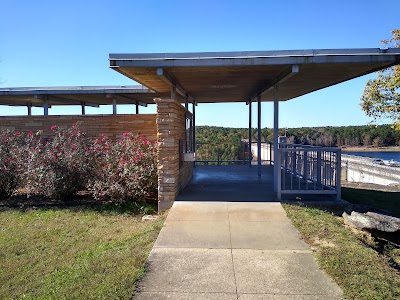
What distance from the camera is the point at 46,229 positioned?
5.61 meters

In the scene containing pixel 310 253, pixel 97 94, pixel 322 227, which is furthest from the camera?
pixel 97 94

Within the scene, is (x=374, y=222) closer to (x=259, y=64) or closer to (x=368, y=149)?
(x=259, y=64)

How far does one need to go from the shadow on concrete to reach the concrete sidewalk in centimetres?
86

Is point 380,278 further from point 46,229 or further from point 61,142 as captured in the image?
point 61,142

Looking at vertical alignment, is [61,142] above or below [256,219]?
above

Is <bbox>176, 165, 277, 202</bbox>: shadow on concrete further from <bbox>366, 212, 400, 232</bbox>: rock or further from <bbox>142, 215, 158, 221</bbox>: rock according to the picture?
<bbox>366, 212, 400, 232</bbox>: rock

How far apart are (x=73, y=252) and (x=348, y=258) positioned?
3632mm

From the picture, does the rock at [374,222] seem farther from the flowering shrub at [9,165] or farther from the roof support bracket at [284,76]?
the flowering shrub at [9,165]

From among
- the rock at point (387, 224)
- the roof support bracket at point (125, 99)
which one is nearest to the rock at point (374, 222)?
the rock at point (387, 224)

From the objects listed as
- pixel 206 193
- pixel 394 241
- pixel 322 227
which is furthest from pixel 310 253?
pixel 206 193

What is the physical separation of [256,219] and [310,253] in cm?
142

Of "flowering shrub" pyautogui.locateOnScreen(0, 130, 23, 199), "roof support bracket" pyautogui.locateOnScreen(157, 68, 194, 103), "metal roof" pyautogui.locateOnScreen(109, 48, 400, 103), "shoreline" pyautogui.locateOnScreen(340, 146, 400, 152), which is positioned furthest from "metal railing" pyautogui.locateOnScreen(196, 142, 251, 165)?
"shoreline" pyautogui.locateOnScreen(340, 146, 400, 152)

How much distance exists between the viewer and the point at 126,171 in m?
6.66

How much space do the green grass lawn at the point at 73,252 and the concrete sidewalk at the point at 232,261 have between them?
Answer: 0.28 m
